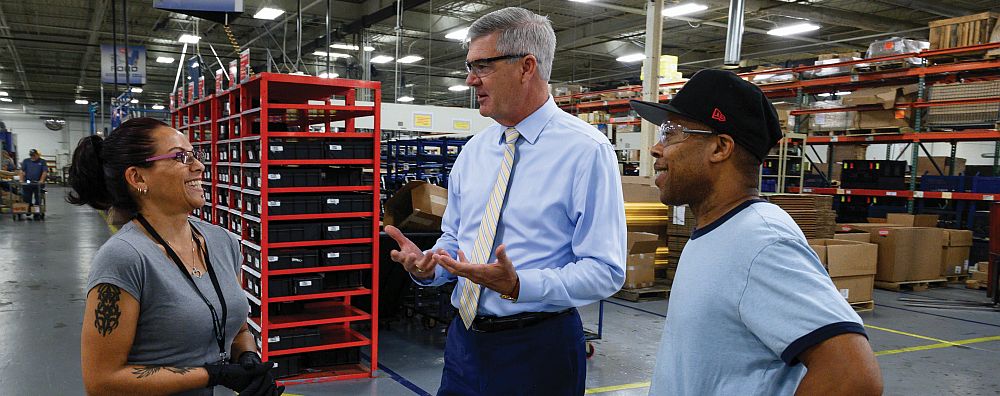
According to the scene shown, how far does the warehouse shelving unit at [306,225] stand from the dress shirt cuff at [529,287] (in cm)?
304

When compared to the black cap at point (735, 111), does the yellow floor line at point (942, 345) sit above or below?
below

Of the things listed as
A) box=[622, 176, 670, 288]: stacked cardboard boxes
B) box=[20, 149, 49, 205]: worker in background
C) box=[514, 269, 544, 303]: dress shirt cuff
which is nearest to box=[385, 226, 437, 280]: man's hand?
box=[514, 269, 544, 303]: dress shirt cuff

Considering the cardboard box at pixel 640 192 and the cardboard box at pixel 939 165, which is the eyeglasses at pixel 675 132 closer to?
the cardboard box at pixel 640 192

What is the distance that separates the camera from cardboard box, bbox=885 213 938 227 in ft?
31.5

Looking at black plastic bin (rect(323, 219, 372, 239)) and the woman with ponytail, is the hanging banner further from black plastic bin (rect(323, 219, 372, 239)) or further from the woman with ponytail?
the woman with ponytail

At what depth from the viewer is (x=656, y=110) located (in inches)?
51.8

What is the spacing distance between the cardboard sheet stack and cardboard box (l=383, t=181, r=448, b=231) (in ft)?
15.4

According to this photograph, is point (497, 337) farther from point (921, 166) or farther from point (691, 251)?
point (921, 166)

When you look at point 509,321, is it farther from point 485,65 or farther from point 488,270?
point 485,65

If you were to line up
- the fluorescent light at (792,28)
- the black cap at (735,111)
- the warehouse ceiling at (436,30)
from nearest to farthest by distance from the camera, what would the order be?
the black cap at (735,111) → the warehouse ceiling at (436,30) → the fluorescent light at (792,28)

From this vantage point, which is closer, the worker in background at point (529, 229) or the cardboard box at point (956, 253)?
the worker in background at point (529, 229)

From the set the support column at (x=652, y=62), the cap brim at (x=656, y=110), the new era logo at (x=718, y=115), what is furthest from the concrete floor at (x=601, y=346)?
the new era logo at (x=718, y=115)

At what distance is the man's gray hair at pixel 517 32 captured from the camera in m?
1.87

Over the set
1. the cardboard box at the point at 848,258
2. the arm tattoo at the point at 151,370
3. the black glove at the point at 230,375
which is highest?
the arm tattoo at the point at 151,370
